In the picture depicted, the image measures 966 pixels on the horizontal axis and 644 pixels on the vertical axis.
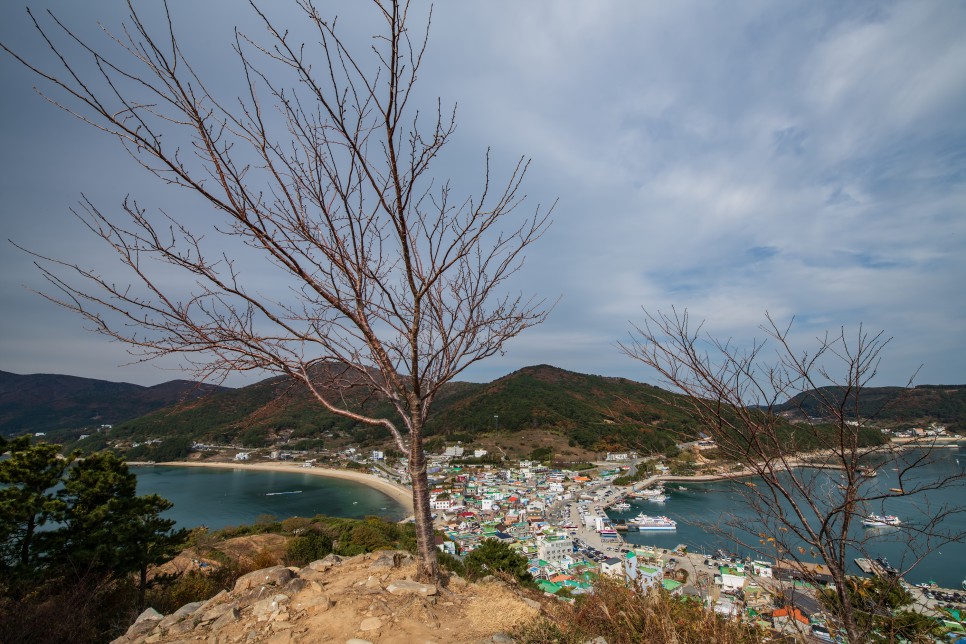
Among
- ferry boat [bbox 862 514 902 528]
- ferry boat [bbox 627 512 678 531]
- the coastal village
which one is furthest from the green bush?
ferry boat [bbox 627 512 678 531]

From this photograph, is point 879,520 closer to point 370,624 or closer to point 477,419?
point 370,624

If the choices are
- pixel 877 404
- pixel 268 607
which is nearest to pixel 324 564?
pixel 268 607

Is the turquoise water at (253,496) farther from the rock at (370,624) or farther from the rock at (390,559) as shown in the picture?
the rock at (370,624)

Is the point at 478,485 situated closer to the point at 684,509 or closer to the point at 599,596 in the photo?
the point at 684,509

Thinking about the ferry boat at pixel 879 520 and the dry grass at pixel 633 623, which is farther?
the dry grass at pixel 633 623

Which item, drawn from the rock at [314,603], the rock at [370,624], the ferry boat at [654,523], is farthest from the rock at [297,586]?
the ferry boat at [654,523]
